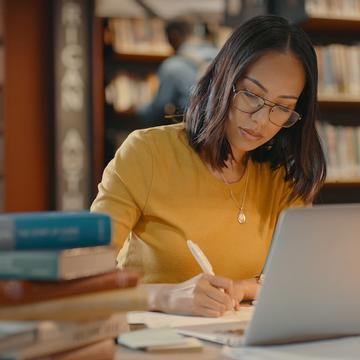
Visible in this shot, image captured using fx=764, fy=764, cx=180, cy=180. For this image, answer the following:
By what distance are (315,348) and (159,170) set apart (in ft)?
2.39

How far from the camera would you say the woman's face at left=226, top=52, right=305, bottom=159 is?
5.54 feet

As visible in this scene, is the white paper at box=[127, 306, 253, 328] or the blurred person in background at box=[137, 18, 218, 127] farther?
the blurred person in background at box=[137, 18, 218, 127]

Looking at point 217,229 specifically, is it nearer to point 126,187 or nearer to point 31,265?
point 126,187

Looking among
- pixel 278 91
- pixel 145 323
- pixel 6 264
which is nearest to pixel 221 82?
pixel 278 91

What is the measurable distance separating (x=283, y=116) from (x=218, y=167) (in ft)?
0.68

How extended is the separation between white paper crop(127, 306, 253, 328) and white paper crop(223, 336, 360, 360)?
0.22 m

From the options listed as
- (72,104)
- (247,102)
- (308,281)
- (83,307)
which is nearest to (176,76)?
(72,104)

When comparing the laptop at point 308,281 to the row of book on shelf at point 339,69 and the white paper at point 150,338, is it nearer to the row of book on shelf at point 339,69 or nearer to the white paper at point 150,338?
the white paper at point 150,338

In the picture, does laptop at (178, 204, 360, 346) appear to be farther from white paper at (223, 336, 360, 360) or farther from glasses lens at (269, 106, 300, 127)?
glasses lens at (269, 106, 300, 127)

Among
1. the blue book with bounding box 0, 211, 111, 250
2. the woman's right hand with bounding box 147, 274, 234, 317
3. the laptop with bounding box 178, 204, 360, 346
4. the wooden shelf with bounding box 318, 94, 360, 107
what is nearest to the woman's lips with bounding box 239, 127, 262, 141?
the woman's right hand with bounding box 147, 274, 234, 317

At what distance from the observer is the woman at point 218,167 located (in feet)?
5.57

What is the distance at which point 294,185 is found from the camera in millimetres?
1926

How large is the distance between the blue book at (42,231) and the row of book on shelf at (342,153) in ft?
10.3

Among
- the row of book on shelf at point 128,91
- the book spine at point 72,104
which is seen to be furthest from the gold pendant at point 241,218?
the row of book on shelf at point 128,91
